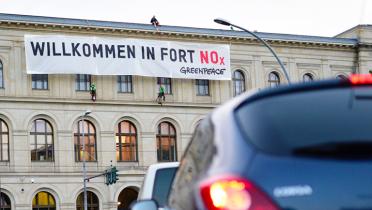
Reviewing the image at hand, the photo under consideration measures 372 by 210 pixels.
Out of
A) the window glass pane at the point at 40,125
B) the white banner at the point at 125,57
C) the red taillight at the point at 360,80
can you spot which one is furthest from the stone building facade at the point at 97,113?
the red taillight at the point at 360,80

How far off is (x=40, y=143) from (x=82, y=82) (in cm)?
485

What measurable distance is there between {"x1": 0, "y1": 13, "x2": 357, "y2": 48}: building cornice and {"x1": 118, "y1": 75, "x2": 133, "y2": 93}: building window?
2.85m

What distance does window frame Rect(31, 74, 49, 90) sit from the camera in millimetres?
52281

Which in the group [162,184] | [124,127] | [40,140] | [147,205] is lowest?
[162,184]

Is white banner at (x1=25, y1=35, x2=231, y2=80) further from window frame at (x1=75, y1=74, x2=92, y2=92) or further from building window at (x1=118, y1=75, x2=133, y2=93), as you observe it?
building window at (x1=118, y1=75, x2=133, y2=93)

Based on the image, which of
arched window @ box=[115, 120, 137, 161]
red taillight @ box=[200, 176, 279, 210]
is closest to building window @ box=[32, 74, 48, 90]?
arched window @ box=[115, 120, 137, 161]

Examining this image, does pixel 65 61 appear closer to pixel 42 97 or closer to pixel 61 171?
pixel 42 97

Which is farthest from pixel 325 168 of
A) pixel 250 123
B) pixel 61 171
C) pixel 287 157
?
pixel 61 171

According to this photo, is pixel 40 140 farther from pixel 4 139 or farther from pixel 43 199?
pixel 43 199

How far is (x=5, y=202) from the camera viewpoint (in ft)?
163

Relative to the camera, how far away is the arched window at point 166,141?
55766mm

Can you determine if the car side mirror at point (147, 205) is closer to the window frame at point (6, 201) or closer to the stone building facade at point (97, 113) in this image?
the stone building facade at point (97, 113)

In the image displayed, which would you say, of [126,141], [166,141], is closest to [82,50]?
[126,141]

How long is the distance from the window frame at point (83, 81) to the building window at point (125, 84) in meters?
2.11
